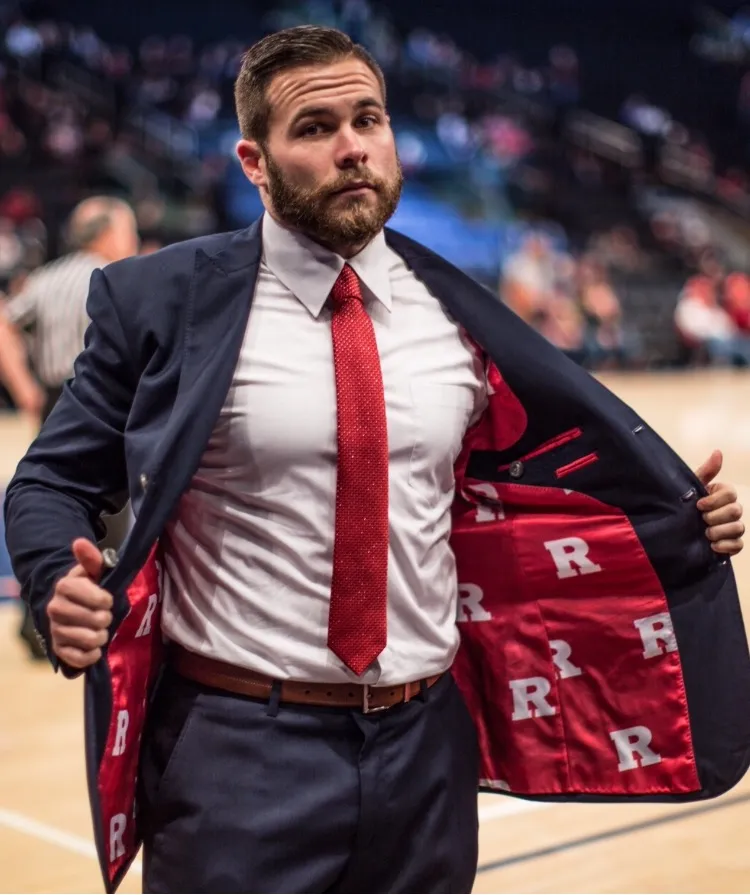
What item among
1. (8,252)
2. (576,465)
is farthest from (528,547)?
(8,252)

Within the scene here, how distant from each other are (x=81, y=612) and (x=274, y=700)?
0.36m

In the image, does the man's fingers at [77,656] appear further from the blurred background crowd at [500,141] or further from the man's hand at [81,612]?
the blurred background crowd at [500,141]

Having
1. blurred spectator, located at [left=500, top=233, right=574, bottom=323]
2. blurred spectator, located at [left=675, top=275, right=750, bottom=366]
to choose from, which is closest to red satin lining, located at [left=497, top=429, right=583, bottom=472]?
blurred spectator, located at [left=500, top=233, right=574, bottom=323]

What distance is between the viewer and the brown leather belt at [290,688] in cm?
194

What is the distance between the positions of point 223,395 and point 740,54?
28095 mm

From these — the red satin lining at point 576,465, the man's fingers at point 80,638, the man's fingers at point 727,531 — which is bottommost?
the man's fingers at point 80,638

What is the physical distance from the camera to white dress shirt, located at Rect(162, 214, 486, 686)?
1.94 meters

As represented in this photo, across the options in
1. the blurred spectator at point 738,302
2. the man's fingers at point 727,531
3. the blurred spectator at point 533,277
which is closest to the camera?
the man's fingers at point 727,531

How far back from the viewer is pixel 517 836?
368 cm

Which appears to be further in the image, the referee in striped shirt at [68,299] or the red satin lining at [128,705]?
the referee in striped shirt at [68,299]

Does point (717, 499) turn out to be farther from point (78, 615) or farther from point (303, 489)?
point (78, 615)

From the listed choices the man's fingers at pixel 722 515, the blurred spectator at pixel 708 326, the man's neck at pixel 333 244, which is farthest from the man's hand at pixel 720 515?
the blurred spectator at pixel 708 326

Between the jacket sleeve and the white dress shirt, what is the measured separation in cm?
15

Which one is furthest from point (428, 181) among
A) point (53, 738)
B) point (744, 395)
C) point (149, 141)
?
point (53, 738)
